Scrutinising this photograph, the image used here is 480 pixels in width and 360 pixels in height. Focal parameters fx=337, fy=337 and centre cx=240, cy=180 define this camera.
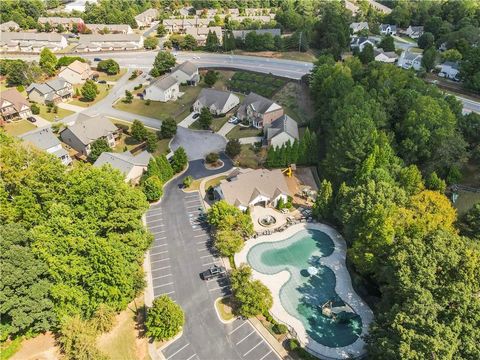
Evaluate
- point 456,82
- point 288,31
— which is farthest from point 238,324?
point 288,31

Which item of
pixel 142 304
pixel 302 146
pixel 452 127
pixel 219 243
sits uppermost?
pixel 452 127

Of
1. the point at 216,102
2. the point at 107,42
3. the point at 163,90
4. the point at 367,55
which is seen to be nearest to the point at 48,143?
the point at 163,90

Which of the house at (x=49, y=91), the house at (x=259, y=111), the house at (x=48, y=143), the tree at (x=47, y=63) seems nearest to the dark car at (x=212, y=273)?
the house at (x=48, y=143)

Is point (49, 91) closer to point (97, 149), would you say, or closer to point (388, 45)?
point (97, 149)

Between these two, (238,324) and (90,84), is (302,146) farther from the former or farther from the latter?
(90,84)

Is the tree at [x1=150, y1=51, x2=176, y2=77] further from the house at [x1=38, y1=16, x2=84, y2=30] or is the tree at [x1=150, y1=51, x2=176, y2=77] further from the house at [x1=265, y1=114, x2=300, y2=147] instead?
the house at [x1=38, y1=16, x2=84, y2=30]

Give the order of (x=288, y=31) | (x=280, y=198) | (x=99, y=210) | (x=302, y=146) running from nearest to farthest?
(x=99, y=210), (x=280, y=198), (x=302, y=146), (x=288, y=31)
